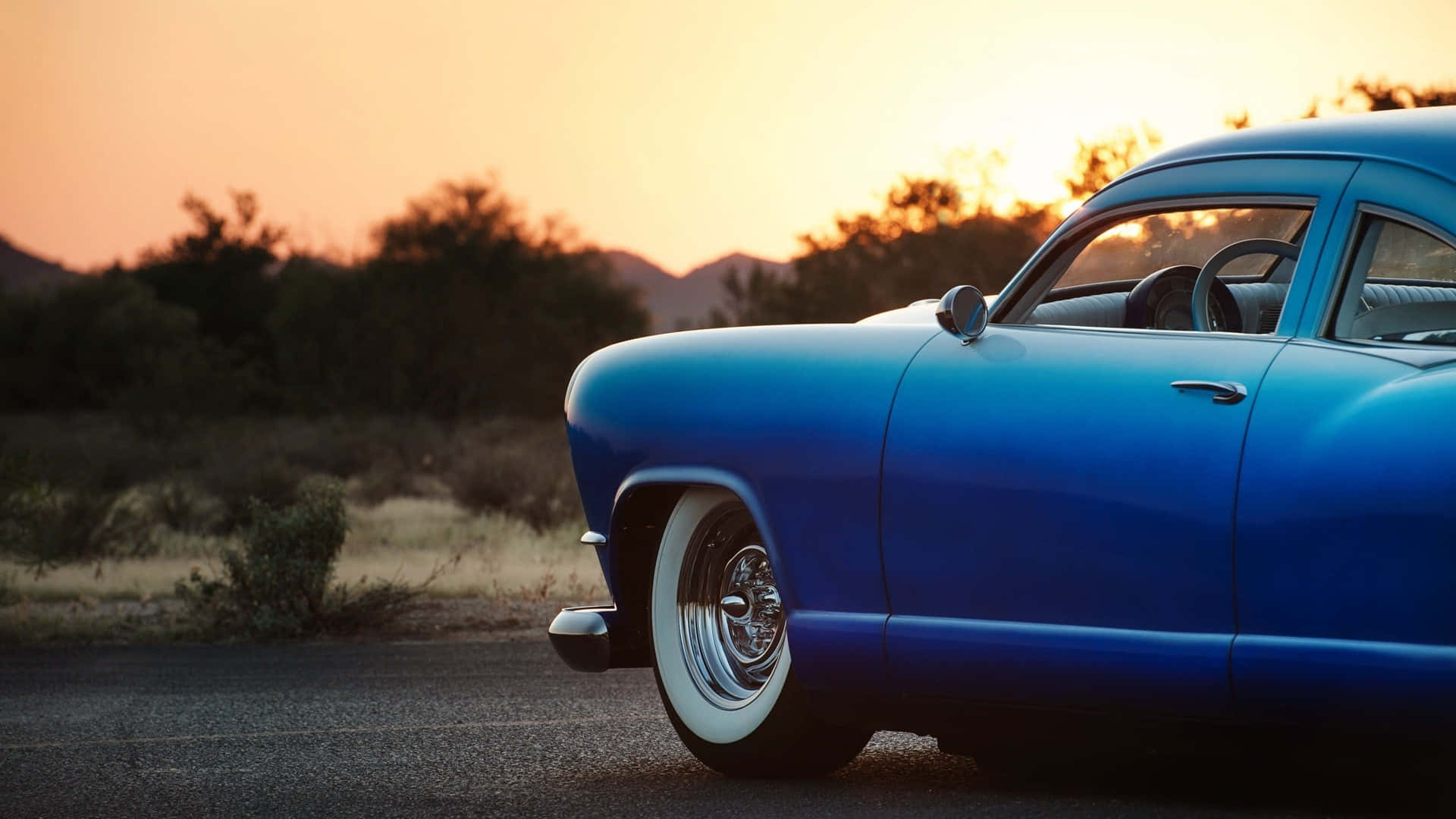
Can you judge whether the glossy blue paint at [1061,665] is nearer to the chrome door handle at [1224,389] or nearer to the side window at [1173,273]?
the chrome door handle at [1224,389]

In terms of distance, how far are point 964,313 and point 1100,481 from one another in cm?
67

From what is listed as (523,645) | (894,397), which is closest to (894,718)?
(894,397)

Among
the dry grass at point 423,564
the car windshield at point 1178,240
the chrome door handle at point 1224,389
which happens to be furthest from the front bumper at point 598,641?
the dry grass at point 423,564

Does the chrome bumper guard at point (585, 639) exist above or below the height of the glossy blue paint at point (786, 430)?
below

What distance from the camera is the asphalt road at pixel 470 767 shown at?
15.7 ft

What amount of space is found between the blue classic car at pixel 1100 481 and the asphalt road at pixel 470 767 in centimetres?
26

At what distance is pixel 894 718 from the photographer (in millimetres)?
4887

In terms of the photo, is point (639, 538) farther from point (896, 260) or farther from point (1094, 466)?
point (896, 260)

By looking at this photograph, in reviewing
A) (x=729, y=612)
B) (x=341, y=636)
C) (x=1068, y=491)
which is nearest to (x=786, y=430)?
(x=729, y=612)

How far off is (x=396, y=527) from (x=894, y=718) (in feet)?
58.2

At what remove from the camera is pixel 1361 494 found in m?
3.84

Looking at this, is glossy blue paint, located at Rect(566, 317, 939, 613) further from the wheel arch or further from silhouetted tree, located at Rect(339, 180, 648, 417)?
silhouetted tree, located at Rect(339, 180, 648, 417)

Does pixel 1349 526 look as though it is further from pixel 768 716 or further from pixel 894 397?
pixel 768 716

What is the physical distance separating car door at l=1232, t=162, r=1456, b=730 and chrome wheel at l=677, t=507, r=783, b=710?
1663 mm
